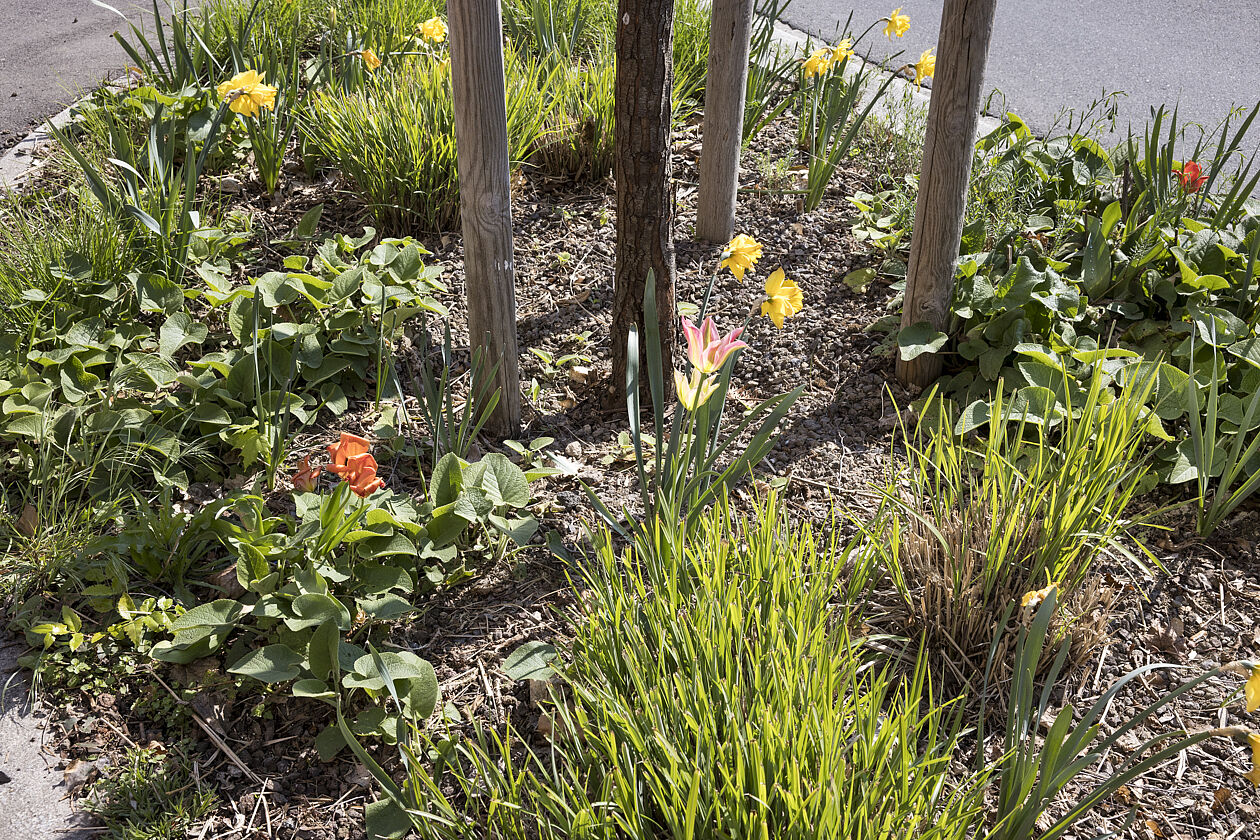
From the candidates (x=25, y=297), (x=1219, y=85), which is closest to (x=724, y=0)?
(x=25, y=297)

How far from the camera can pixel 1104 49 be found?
5.19m

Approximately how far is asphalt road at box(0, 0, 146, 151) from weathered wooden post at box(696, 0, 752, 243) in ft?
9.32

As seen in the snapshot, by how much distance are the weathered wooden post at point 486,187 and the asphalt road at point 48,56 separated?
8.85 feet

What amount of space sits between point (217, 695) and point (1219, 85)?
5381 mm

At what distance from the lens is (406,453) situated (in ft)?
7.73

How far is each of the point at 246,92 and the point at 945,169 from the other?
2.14m

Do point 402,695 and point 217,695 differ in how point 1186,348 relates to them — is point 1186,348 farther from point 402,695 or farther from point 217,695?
point 217,695

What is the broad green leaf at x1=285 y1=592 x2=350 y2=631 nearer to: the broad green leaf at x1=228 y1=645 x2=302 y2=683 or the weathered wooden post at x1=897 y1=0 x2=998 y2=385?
the broad green leaf at x1=228 y1=645 x2=302 y2=683

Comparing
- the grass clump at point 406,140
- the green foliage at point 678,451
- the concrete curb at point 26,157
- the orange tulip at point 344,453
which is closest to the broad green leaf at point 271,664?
the orange tulip at point 344,453

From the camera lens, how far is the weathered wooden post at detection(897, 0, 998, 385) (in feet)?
7.63

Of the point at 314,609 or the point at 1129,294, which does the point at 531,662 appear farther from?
the point at 1129,294

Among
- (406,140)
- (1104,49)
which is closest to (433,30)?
(406,140)

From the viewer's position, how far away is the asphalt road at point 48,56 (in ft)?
13.7

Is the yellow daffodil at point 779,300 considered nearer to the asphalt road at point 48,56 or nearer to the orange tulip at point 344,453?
the orange tulip at point 344,453
